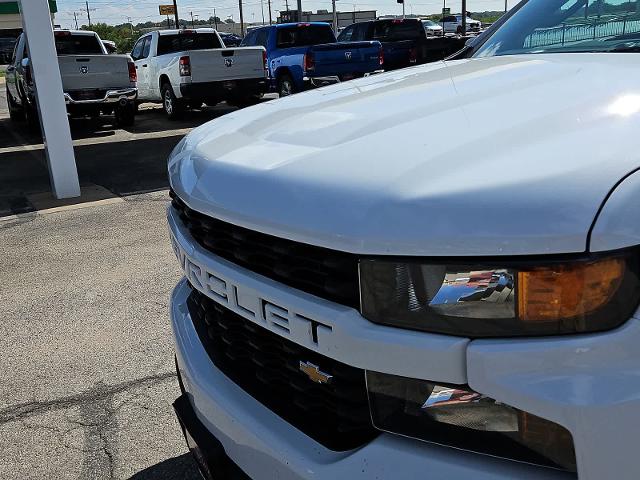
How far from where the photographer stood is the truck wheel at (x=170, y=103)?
14789 millimetres

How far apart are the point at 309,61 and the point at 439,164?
12.4 metres

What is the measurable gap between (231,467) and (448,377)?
797mm

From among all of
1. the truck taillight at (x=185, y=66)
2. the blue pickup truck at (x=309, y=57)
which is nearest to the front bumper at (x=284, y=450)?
the blue pickup truck at (x=309, y=57)

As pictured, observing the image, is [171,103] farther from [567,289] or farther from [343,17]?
[343,17]

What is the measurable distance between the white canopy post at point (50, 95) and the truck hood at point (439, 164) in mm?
6068

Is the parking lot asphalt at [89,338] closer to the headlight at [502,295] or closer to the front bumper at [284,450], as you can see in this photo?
the front bumper at [284,450]

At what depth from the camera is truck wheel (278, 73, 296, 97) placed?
48.1 feet

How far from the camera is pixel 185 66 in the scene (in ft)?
45.5

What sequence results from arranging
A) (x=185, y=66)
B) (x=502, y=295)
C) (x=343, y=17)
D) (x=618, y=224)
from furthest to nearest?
(x=343, y=17) < (x=185, y=66) < (x=502, y=295) < (x=618, y=224)

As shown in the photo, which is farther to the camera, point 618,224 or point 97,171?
point 97,171

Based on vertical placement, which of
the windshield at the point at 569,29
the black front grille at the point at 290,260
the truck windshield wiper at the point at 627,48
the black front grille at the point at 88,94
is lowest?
the black front grille at the point at 88,94

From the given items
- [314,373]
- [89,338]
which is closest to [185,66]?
[89,338]

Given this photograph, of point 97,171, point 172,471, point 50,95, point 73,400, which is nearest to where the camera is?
point 172,471

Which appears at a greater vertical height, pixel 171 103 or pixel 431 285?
pixel 431 285
